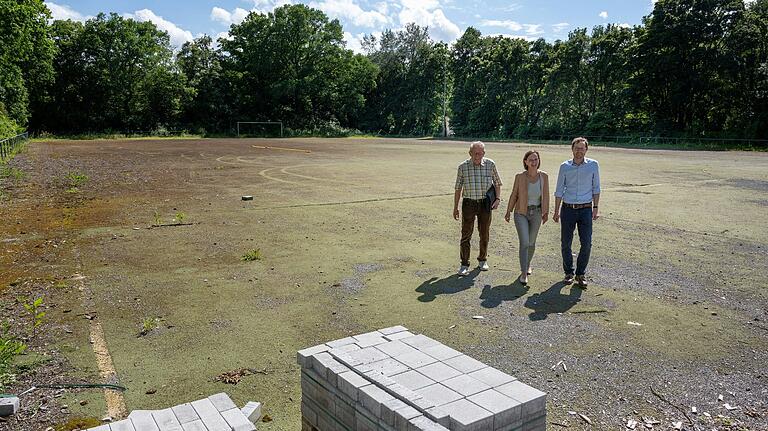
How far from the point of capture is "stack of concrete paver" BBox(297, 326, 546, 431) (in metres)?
2.56

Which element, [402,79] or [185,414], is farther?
[402,79]

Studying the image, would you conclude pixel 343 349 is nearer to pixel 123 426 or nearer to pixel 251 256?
pixel 123 426

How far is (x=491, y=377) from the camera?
293 centimetres

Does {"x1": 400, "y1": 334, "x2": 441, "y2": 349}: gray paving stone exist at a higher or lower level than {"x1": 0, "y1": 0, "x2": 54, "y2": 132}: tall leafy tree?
lower

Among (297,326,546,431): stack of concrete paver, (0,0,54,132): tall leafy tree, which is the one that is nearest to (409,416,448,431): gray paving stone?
(297,326,546,431): stack of concrete paver

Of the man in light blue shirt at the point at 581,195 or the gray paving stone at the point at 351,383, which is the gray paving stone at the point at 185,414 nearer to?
the gray paving stone at the point at 351,383

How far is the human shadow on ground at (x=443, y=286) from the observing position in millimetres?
6941

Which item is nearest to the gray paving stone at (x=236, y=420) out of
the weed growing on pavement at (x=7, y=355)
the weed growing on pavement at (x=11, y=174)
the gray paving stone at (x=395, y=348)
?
the gray paving stone at (x=395, y=348)

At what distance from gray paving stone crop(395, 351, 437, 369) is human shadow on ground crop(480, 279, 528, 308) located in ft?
11.3

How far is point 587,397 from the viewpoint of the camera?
4352 mm

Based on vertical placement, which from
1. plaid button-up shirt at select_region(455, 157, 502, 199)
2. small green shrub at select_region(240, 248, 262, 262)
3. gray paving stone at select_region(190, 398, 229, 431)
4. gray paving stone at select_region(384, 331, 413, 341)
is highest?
plaid button-up shirt at select_region(455, 157, 502, 199)

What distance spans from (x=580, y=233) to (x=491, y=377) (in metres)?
4.92

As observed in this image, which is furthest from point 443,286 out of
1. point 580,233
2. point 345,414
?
point 345,414

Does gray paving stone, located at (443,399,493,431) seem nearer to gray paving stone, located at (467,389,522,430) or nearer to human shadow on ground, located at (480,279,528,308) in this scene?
gray paving stone, located at (467,389,522,430)
